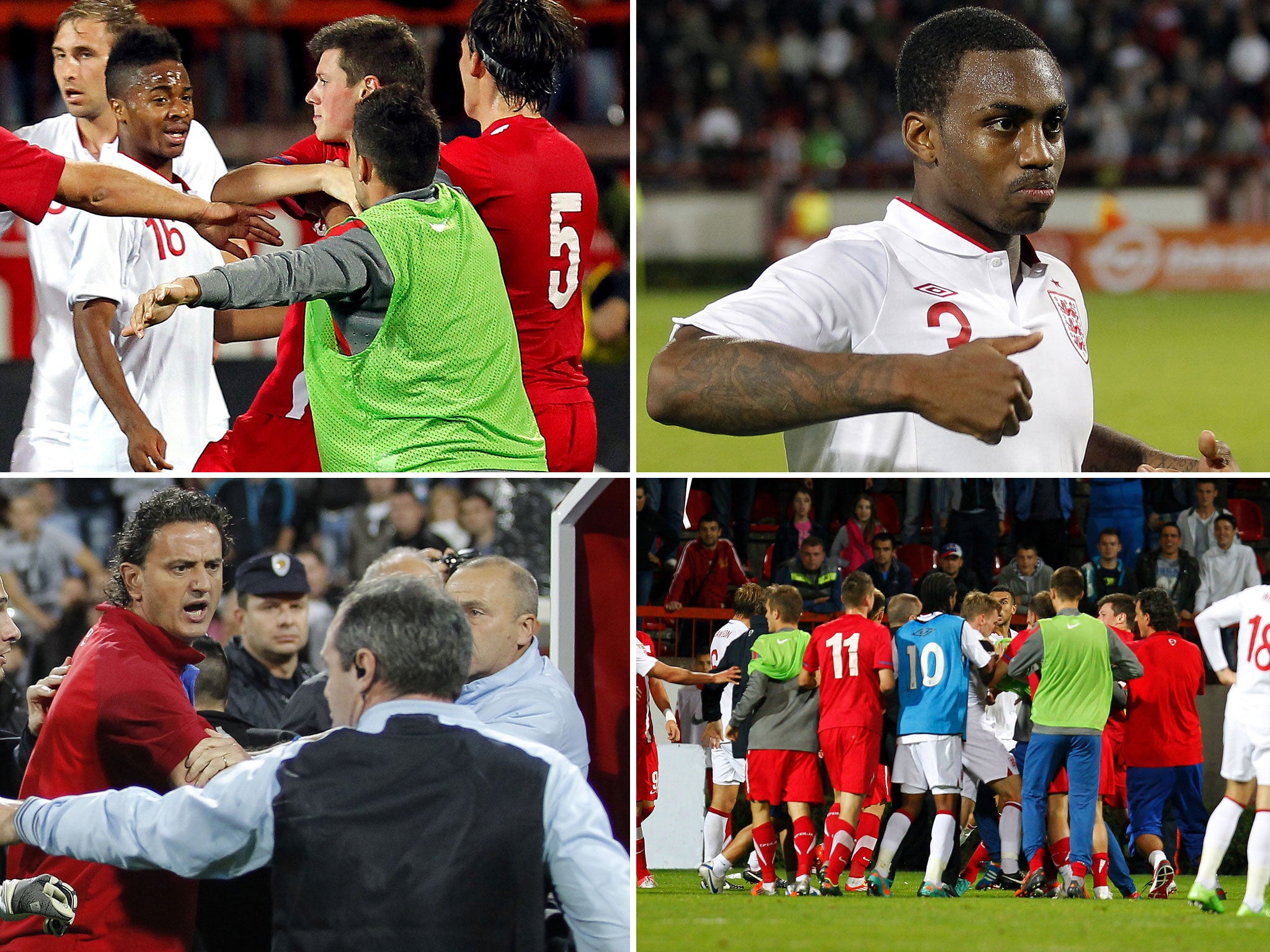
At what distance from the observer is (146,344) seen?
370 centimetres

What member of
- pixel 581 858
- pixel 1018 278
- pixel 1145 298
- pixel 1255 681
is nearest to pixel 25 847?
pixel 581 858

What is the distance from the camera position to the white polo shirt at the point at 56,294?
362 centimetres

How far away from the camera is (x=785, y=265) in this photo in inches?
106

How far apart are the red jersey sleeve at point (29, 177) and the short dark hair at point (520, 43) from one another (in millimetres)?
949

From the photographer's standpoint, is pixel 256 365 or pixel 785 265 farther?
pixel 256 365

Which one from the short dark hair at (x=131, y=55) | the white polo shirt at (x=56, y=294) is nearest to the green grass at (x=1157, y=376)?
the white polo shirt at (x=56, y=294)

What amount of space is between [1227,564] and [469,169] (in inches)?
72.1

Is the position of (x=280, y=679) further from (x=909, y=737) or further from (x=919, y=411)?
(x=919, y=411)

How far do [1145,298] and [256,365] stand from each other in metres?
20.4

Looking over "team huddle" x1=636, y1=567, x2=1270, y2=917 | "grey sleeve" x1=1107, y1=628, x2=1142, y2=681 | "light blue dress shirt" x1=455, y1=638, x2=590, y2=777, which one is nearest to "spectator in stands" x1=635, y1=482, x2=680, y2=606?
"team huddle" x1=636, y1=567, x2=1270, y2=917

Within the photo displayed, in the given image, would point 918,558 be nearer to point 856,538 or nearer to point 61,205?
point 856,538

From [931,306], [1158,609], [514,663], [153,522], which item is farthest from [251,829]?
[1158,609]

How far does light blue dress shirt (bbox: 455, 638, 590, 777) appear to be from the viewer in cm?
316

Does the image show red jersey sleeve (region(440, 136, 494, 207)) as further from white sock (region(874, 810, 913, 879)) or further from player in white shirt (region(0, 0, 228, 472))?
white sock (region(874, 810, 913, 879))
